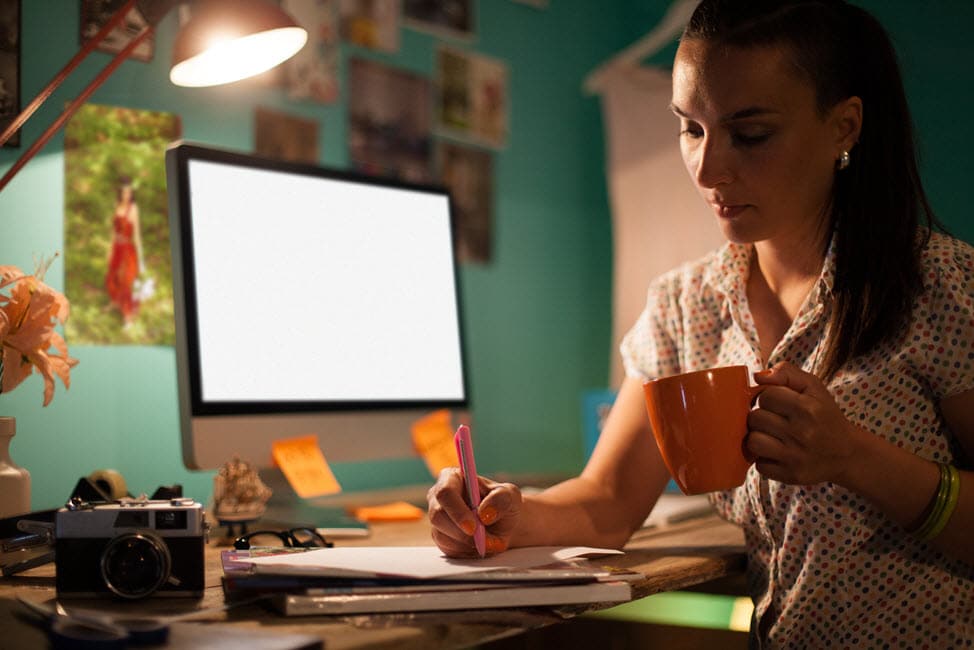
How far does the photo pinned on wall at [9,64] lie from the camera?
47.2 inches

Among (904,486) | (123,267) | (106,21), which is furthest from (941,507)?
(106,21)

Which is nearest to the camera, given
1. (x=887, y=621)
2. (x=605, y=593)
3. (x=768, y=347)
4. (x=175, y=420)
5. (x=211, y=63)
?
(x=605, y=593)

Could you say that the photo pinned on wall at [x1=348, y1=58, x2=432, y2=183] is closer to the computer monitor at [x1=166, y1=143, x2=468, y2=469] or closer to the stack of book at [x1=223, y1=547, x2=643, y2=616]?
the computer monitor at [x1=166, y1=143, x2=468, y2=469]

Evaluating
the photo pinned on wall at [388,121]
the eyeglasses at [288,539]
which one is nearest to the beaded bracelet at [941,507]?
the eyeglasses at [288,539]

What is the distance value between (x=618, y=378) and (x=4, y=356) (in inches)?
52.2

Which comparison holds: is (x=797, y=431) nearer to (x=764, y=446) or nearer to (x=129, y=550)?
(x=764, y=446)

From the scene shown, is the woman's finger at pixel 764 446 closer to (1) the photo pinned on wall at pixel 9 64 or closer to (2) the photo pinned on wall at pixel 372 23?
(1) the photo pinned on wall at pixel 9 64

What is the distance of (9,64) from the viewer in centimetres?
121

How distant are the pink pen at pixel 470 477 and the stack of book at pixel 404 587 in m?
0.07

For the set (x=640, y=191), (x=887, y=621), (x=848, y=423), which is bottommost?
(x=887, y=621)

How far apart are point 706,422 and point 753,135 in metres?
0.30

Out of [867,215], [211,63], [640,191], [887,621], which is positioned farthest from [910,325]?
[640,191]

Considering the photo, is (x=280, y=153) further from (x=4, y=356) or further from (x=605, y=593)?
(x=605, y=593)

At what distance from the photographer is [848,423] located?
32.5 inches
